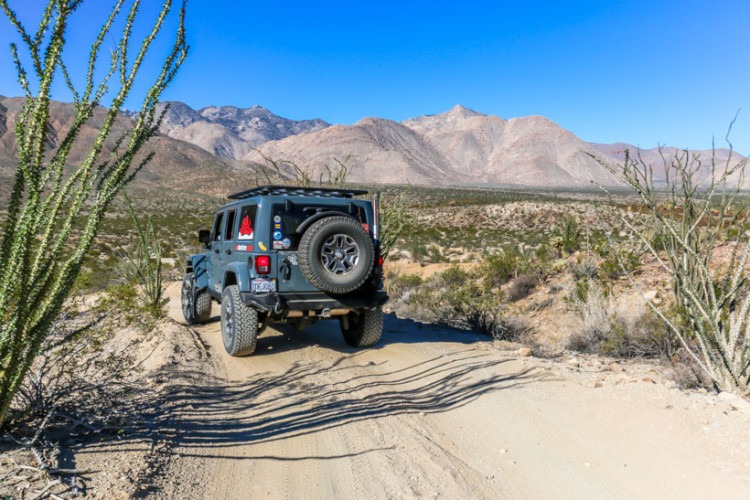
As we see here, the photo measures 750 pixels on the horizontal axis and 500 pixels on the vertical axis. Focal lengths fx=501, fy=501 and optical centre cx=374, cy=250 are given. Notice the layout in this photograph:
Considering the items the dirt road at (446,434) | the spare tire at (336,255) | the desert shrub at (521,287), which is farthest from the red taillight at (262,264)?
the desert shrub at (521,287)

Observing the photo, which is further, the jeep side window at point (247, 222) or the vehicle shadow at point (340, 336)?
the vehicle shadow at point (340, 336)

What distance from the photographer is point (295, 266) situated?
20.8ft

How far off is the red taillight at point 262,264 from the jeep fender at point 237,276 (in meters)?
0.21

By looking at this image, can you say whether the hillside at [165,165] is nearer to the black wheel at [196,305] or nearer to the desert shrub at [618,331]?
the black wheel at [196,305]

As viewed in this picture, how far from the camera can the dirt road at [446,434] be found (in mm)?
3457

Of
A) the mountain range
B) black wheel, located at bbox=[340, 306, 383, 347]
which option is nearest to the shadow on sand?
black wheel, located at bbox=[340, 306, 383, 347]

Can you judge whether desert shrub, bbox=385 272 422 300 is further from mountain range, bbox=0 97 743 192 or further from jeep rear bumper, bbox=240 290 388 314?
mountain range, bbox=0 97 743 192

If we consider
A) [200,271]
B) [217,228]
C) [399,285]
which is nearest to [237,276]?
[217,228]

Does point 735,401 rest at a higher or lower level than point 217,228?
lower

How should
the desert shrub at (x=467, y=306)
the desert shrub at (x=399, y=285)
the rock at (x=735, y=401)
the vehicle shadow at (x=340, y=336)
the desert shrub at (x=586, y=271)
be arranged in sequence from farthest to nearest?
the desert shrub at (x=399, y=285), the desert shrub at (x=586, y=271), the desert shrub at (x=467, y=306), the vehicle shadow at (x=340, y=336), the rock at (x=735, y=401)

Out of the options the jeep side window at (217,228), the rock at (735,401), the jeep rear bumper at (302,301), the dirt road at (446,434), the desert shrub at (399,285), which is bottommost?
the desert shrub at (399,285)

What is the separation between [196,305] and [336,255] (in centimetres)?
383

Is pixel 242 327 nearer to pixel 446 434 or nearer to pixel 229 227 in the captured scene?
pixel 229 227

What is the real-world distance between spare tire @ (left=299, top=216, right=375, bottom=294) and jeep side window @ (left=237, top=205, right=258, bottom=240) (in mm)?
839
